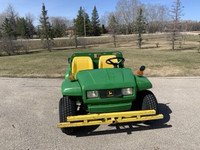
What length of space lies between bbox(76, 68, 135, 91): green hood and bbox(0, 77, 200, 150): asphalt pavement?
36.2 inches

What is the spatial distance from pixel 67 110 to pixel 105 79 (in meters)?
0.83

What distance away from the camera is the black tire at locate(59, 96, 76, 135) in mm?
2936

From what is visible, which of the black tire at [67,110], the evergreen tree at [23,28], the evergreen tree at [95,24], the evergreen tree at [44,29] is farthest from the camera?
the evergreen tree at [95,24]

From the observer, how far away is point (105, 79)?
9.57 feet

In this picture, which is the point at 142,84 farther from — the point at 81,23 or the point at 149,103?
the point at 81,23

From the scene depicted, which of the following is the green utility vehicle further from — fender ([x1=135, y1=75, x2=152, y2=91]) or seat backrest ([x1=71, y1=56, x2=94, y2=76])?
seat backrest ([x1=71, y1=56, x2=94, y2=76])

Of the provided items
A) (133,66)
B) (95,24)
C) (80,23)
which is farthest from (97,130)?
(95,24)

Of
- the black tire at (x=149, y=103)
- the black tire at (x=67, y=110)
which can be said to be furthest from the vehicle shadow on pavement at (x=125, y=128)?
the black tire at (x=67, y=110)

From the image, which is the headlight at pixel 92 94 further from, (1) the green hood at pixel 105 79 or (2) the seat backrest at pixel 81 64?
(2) the seat backrest at pixel 81 64

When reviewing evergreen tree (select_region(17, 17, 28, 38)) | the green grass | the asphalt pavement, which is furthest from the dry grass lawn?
evergreen tree (select_region(17, 17, 28, 38))

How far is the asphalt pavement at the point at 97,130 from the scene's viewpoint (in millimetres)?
2807

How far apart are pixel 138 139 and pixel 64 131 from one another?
127 cm

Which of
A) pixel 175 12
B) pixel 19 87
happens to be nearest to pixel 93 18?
pixel 175 12

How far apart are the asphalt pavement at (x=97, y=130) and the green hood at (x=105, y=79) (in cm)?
92
